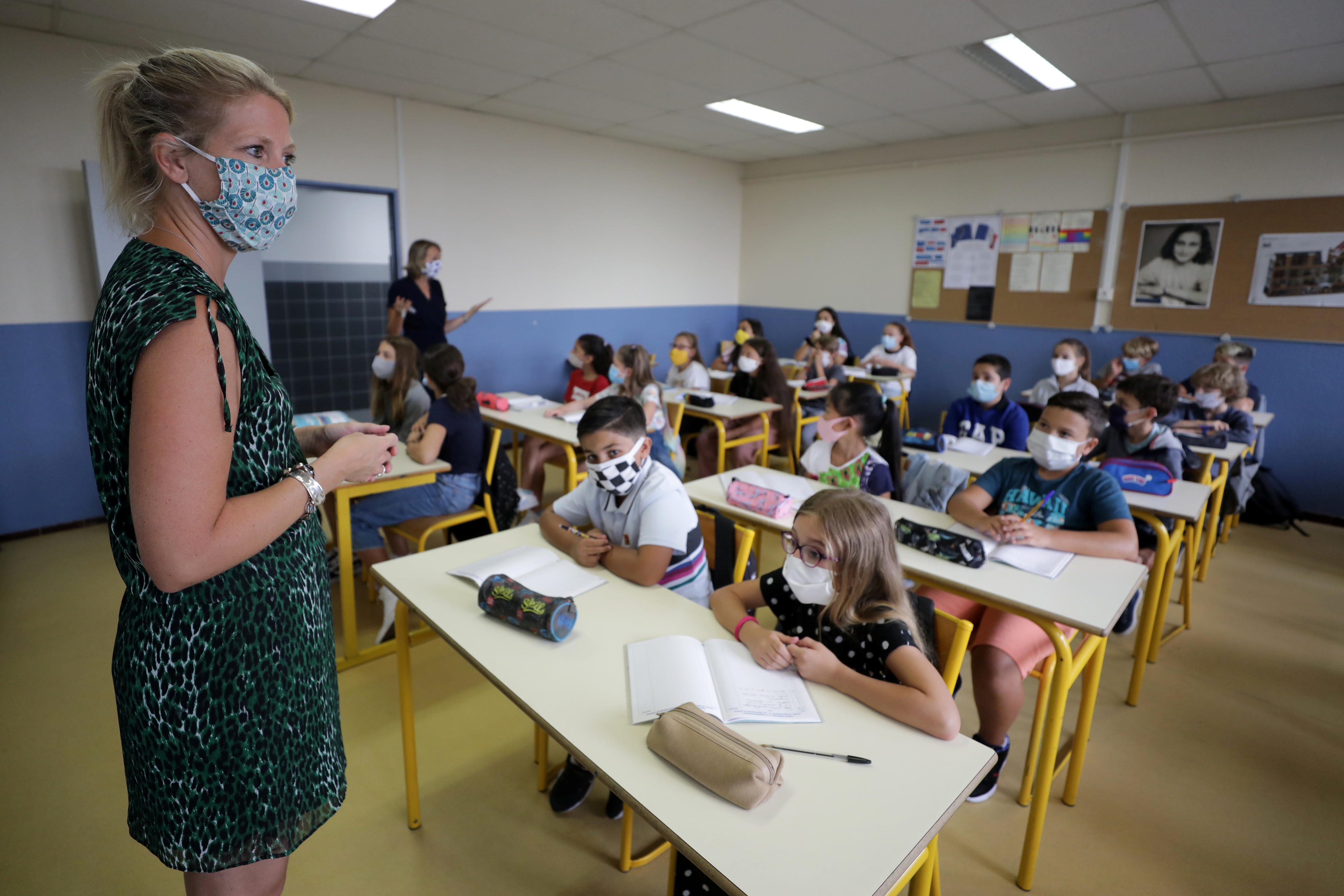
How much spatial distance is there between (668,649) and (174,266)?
1.06 meters

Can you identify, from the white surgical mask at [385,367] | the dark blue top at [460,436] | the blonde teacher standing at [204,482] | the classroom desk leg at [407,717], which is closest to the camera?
the blonde teacher standing at [204,482]

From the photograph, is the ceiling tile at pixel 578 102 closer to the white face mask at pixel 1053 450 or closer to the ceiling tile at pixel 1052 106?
the ceiling tile at pixel 1052 106

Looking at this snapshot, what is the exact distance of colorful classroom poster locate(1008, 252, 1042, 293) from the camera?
5.86 m

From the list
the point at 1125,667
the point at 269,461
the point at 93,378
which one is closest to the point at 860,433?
the point at 1125,667

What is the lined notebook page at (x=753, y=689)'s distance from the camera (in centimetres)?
125

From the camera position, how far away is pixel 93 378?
84cm

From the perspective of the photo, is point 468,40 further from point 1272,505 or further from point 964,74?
point 1272,505

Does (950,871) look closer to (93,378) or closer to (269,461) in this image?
(269,461)

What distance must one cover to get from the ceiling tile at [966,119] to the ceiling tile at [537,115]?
102 inches

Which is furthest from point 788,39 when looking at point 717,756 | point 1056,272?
point 717,756

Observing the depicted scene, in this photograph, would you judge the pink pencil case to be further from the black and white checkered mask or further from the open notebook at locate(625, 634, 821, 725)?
the open notebook at locate(625, 634, 821, 725)

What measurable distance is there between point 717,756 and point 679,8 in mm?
3451

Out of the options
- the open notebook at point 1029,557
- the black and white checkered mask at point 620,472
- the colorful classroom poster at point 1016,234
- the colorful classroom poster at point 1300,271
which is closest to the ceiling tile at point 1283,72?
the colorful classroom poster at point 1300,271

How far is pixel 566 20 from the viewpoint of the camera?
354cm
